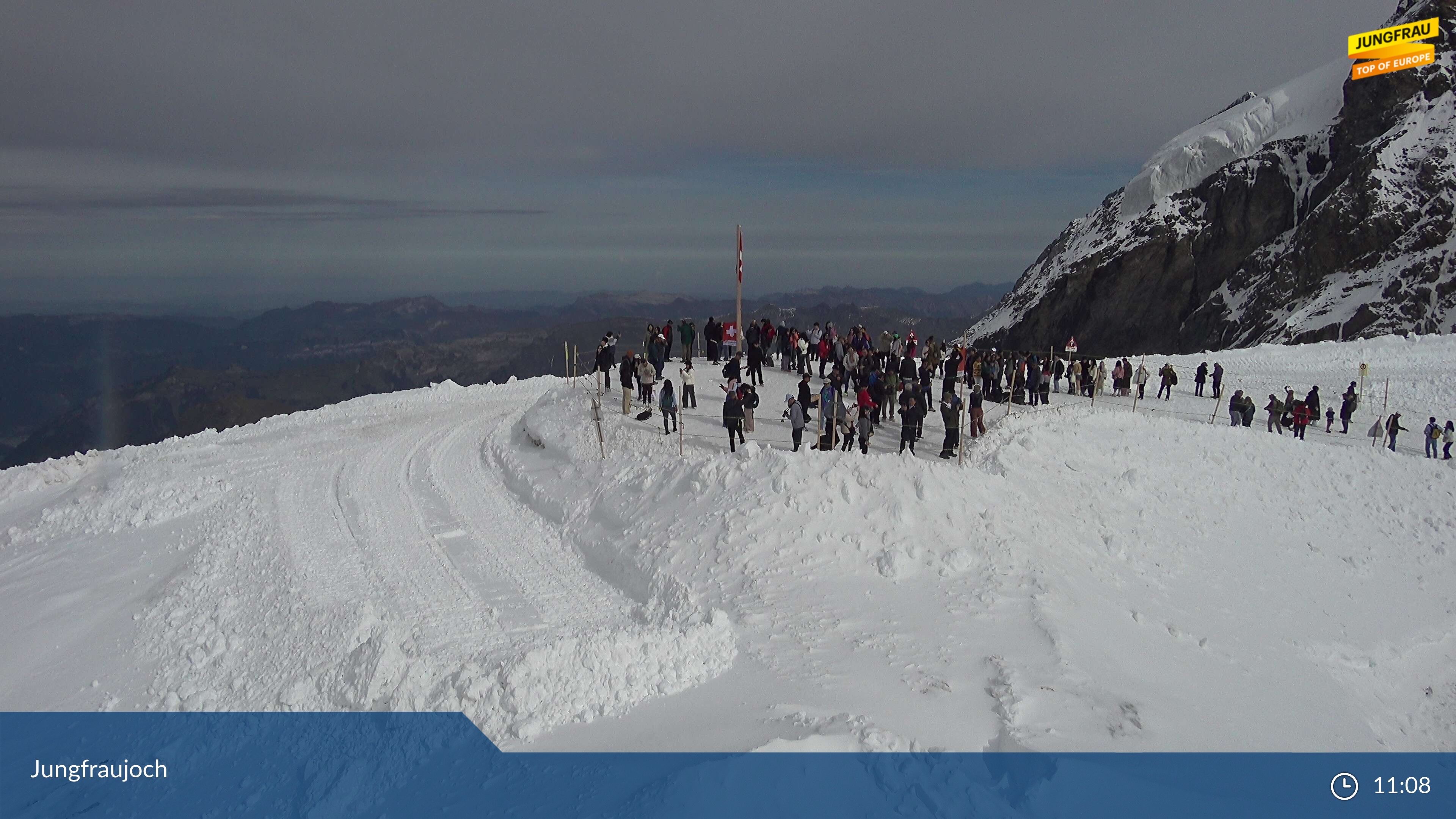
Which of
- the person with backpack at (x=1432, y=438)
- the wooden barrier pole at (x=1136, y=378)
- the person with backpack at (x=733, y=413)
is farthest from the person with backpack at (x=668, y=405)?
the person with backpack at (x=1432, y=438)

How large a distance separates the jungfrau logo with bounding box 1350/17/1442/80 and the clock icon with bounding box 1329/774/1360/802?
90191mm

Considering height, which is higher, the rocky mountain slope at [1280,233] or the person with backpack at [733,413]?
the rocky mountain slope at [1280,233]

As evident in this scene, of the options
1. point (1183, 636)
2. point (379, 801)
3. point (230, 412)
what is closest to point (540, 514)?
point (379, 801)

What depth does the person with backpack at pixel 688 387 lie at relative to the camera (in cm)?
1950

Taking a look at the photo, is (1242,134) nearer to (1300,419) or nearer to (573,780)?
(1300,419)

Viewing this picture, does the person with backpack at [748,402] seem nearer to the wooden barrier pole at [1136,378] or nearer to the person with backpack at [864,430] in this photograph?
the person with backpack at [864,430]

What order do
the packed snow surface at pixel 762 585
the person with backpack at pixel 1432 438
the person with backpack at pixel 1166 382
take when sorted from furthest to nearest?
1. the person with backpack at pixel 1166 382
2. the person with backpack at pixel 1432 438
3. the packed snow surface at pixel 762 585

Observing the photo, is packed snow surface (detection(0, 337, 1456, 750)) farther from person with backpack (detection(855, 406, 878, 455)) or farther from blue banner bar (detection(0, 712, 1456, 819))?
person with backpack (detection(855, 406, 878, 455))

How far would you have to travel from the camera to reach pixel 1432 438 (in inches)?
874

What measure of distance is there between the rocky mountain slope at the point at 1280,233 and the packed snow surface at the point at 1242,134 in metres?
0.18

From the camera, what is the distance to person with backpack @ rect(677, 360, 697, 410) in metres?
19.5

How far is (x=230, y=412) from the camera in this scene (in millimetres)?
181250

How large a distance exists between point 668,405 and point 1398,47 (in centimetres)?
9470

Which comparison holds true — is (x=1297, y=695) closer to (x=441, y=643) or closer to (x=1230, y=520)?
(x=1230, y=520)
